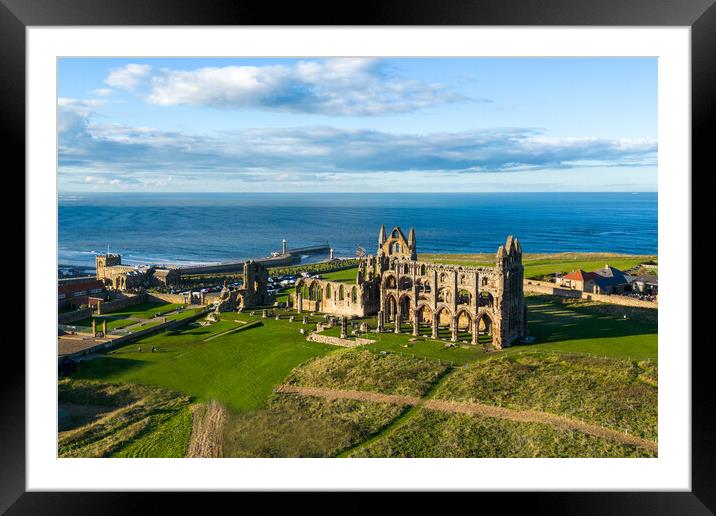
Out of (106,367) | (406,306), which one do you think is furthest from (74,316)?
(406,306)

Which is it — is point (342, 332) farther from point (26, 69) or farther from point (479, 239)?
point (479, 239)

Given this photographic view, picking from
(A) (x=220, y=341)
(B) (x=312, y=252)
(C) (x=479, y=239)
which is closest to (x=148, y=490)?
(A) (x=220, y=341)

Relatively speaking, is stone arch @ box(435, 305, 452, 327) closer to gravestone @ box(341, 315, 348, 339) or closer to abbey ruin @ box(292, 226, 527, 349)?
abbey ruin @ box(292, 226, 527, 349)

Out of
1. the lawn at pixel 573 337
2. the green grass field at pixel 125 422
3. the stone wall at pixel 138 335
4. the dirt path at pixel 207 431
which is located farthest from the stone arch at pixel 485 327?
the stone wall at pixel 138 335

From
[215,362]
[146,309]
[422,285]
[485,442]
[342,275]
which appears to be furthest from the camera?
[342,275]

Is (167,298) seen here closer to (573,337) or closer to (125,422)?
(125,422)
